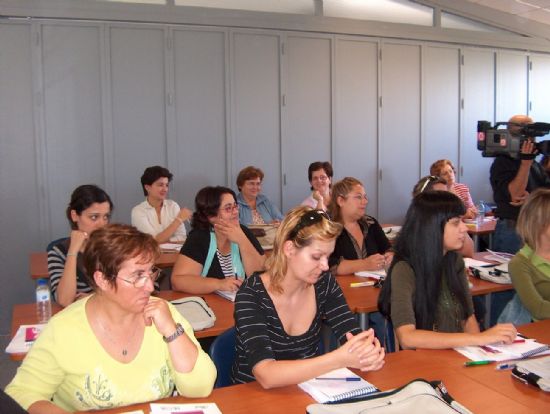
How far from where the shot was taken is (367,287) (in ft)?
11.6

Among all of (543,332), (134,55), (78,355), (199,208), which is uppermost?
(134,55)

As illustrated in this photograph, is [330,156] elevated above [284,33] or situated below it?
below

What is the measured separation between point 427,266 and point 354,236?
1.49m

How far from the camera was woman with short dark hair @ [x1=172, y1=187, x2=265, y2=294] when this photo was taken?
3479 millimetres

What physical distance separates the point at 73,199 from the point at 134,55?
114 inches

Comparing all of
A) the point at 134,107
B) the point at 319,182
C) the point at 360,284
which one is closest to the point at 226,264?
the point at 360,284

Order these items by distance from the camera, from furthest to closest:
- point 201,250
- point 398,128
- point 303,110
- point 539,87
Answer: point 539,87 < point 398,128 < point 303,110 < point 201,250

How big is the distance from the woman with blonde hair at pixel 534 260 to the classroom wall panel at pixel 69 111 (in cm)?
418

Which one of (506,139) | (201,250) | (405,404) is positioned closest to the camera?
(405,404)

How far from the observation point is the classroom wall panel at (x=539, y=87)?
8.23 meters

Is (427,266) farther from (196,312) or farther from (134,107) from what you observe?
(134,107)

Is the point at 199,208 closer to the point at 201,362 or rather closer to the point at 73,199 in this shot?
the point at 73,199

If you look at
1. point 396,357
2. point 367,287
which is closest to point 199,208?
point 367,287

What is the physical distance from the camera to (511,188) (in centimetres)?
430
